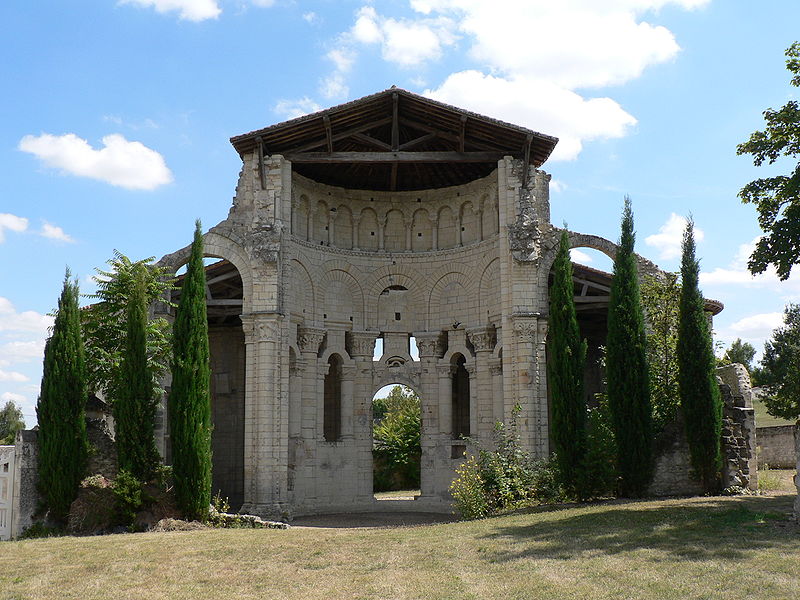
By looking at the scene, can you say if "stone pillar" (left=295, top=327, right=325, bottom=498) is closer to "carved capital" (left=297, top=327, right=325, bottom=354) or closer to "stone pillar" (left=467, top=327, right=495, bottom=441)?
"carved capital" (left=297, top=327, right=325, bottom=354)

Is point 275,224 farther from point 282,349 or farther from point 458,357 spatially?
point 458,357

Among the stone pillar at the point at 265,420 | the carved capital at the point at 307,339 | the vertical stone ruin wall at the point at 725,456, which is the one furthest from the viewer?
the carved capital at the point at 307,339

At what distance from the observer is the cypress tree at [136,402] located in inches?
709

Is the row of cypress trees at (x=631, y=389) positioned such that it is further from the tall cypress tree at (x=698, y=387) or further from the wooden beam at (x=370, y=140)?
the wooden beam at (x=370, y=140)

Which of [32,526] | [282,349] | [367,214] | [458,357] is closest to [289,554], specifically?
[32,526]

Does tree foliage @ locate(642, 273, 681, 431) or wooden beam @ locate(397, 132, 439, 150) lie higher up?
wooden beam @ locate(397, 132, 439, 150)

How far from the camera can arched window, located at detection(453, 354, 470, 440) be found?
2675 cm

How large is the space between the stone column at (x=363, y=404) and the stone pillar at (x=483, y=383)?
3338 mm

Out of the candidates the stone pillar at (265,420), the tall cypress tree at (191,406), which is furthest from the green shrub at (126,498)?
the stone pillar at (265,420)

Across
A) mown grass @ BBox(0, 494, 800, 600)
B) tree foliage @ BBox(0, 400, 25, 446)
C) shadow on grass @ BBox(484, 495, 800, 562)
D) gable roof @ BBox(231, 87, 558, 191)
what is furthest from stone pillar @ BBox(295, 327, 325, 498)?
tree foliage @ BBox(0, 400, 25, 446)

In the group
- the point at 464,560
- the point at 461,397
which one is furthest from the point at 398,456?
the point at 464,560

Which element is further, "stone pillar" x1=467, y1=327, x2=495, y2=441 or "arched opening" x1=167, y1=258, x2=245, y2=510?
"arched opening" x1=167, y1=258, x2=245, y2=510

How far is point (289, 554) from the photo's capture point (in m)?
13.3

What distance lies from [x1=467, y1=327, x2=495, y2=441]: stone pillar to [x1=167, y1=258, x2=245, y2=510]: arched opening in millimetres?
8067
